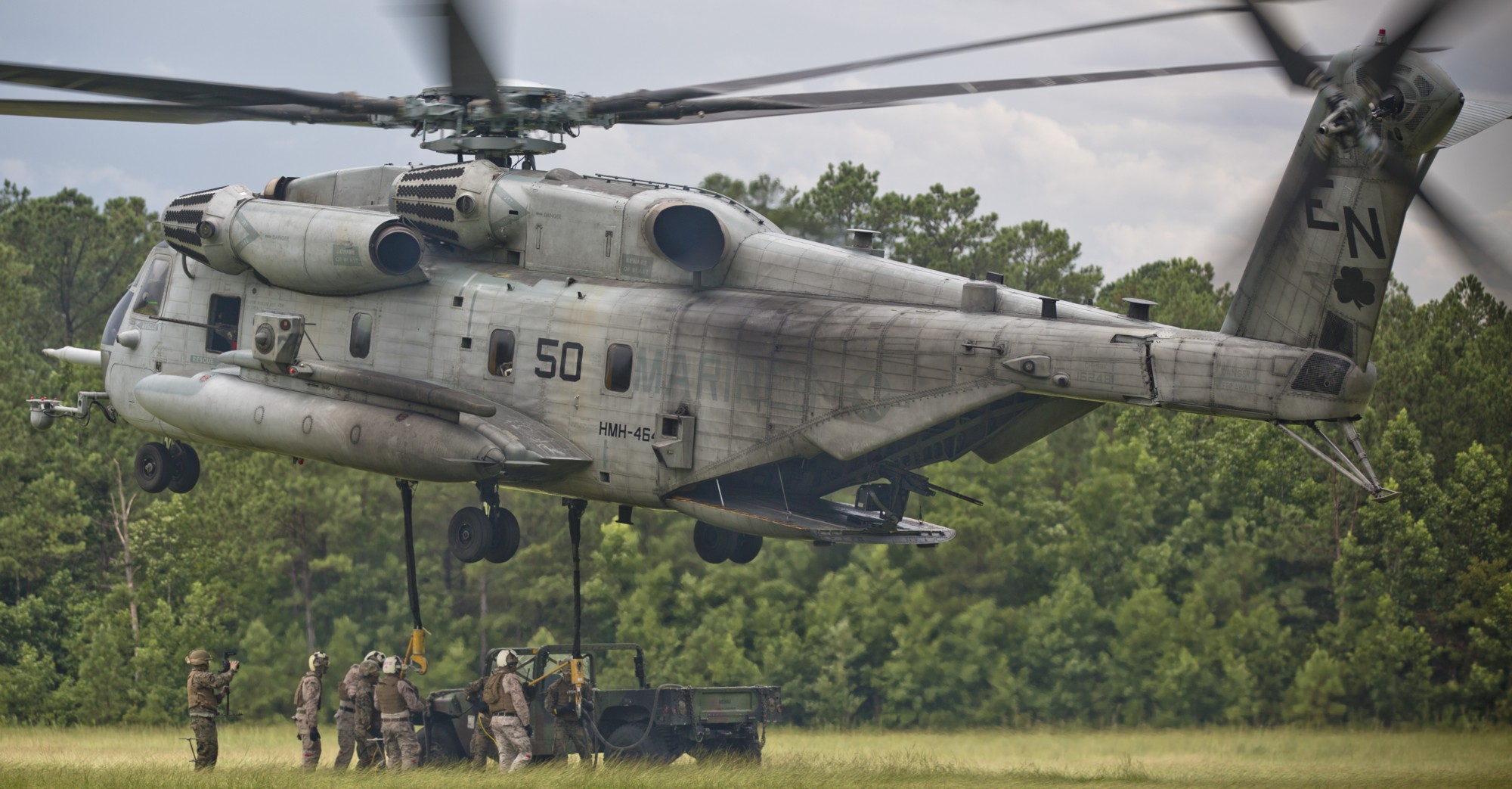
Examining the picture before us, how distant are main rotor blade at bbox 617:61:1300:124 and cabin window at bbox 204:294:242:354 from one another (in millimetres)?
5749

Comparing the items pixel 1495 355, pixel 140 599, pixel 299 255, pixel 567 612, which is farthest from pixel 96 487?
pixel 1495 355

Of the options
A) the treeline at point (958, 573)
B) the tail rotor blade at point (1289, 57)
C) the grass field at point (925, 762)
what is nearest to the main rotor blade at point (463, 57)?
the tail rotor blade at point (1289, 57)

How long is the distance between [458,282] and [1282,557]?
1027 inches

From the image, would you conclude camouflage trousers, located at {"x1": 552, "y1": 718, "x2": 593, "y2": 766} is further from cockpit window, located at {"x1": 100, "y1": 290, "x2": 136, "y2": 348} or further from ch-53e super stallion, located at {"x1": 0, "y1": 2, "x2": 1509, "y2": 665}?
cockpit window, located at {"x1": 100, "y1": 290, "x2": 136, "y2": 348}

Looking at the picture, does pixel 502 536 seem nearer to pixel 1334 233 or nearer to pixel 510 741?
pixel 510 741

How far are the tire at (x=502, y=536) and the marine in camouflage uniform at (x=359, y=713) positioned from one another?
171 cm

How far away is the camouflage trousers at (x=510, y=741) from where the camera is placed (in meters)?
18.2

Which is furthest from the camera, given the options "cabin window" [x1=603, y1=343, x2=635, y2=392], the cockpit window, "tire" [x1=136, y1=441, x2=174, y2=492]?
the cockpit window

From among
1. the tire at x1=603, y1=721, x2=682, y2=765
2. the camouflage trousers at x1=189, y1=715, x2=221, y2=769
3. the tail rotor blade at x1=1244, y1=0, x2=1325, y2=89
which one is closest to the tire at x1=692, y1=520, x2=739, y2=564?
the tire at x1=603, y1=721, x2=682, y2=765

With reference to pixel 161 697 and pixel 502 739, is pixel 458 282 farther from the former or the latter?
pixel 161 697

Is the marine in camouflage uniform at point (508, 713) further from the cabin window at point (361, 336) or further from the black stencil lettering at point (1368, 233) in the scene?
the black stencil lettering at point (1368, 233)

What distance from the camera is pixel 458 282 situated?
63.8 ft

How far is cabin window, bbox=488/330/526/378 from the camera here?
18.9 meters

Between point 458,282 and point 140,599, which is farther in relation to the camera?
point 140,599
